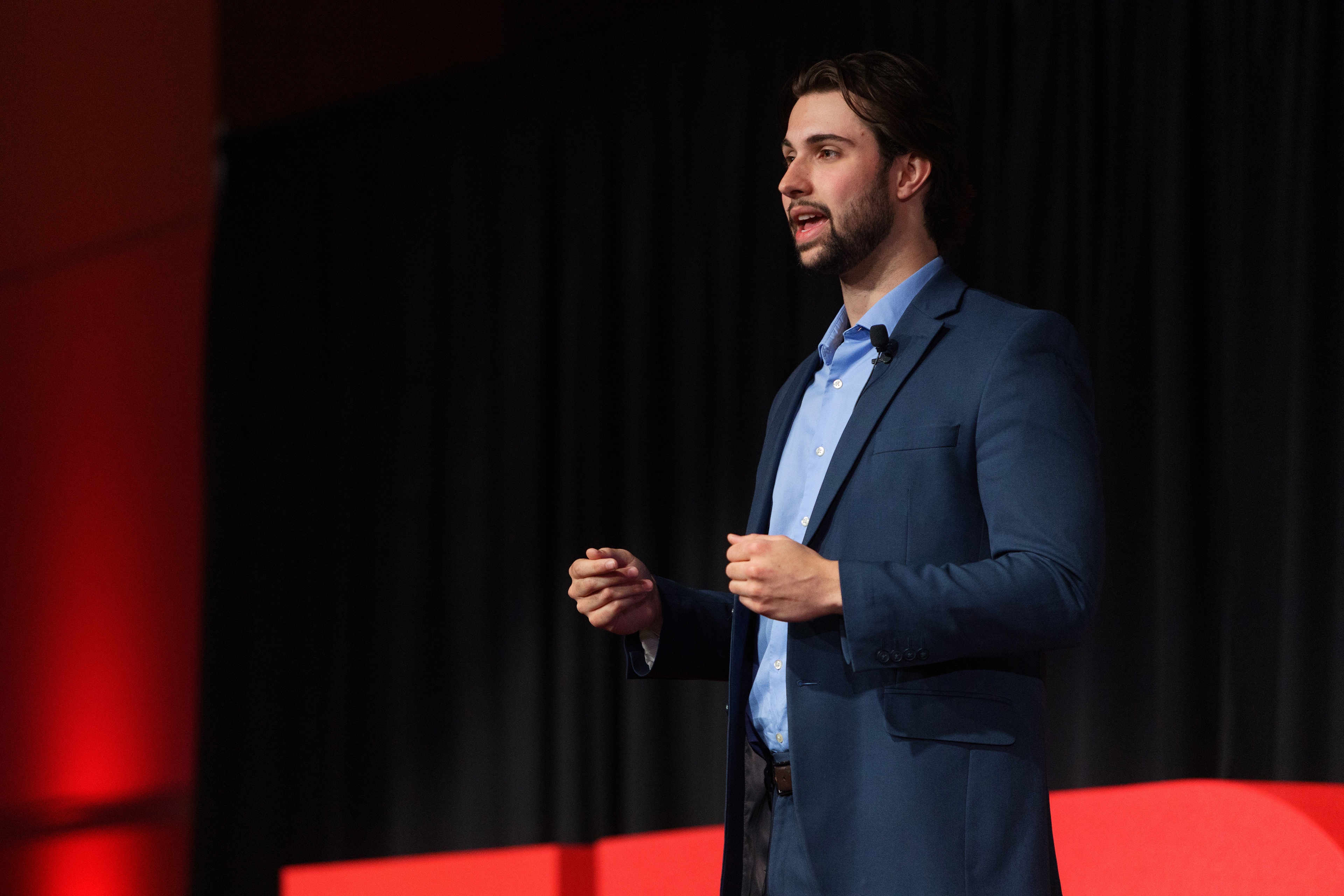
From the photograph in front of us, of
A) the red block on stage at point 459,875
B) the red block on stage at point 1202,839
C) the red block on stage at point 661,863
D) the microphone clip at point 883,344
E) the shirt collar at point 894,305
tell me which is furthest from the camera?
the red block on stage at point 459,875

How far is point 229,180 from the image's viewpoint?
486 cm

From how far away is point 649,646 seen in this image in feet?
5.92

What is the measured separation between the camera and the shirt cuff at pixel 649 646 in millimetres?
1783

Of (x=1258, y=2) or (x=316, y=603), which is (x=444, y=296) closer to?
(x=316, y=603)

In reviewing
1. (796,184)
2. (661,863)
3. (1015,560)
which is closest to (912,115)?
(796,184)

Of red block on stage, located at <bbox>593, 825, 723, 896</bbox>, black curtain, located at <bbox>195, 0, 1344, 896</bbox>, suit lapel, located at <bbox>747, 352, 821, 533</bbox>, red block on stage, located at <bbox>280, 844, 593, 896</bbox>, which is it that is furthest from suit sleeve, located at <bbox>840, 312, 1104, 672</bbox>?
red block on stage, located at <bbox>280, 844, 593, 896</bbox>

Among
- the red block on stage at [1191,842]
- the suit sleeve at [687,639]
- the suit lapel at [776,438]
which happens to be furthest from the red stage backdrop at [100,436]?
the suit lapel at [776,438]

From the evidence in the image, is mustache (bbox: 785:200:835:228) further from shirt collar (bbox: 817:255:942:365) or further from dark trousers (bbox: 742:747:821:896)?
dark trousers (bbox: 742:747:821:896)

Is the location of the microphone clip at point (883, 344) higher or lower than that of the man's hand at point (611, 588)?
higher

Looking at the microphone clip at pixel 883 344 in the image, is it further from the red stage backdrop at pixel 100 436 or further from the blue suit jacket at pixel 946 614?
the red stage backdrop at pixel 100 436

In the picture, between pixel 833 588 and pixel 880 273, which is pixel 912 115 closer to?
pixel 880 273

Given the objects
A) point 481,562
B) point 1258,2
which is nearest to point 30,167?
point 481,562

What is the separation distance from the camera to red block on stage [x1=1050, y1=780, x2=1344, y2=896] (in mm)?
2580

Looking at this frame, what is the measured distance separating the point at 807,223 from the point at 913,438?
0.42 metres
